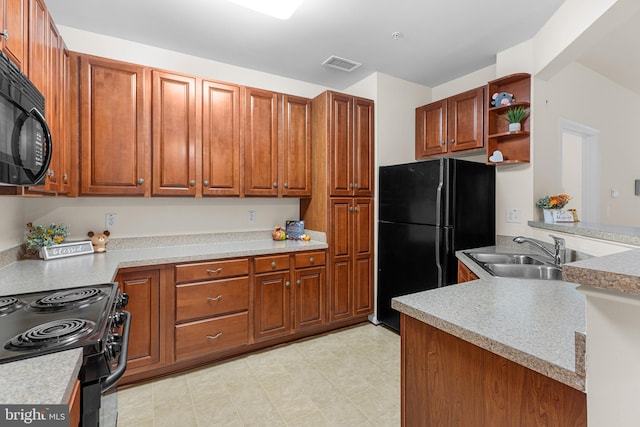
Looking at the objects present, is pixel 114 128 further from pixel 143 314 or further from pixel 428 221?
pixel 428 221

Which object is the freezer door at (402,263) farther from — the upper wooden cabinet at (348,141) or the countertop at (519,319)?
the countertop at (519,319)

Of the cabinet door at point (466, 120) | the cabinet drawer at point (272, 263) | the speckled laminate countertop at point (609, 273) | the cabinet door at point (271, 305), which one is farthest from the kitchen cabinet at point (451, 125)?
the speckled laminate countertop at point (609, 273)

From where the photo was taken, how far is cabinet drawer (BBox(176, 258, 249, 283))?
7.50ft

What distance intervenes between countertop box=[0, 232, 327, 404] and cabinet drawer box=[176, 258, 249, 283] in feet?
0.18

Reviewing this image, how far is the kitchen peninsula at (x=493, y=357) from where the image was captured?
0.77 meters

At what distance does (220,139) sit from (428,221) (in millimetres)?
1953

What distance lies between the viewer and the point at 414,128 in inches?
139

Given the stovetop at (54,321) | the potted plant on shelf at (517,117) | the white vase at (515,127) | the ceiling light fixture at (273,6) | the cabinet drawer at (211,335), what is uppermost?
the ceiling light fixture at (273,6)

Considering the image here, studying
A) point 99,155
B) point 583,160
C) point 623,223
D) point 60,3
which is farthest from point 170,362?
point 623,223

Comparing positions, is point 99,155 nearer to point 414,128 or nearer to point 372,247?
point 372,247

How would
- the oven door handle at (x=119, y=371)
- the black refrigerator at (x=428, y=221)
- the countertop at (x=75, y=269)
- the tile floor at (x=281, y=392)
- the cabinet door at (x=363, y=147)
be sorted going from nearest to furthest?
1. the countertop at (x=75, y=269)
2. the oven door handle at (x=119, y=371)
3. the tile floor at (x=281, y=392)
4. the black refrigerator at (x=428, y=221)
5. the cabinet door at (x=363, y=147)

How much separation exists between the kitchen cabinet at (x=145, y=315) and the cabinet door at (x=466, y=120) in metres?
2.93

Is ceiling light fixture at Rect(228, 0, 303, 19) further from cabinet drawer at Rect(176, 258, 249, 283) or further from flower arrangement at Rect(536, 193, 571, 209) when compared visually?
flower arrangement at Rect(536, 193, 571, 209)

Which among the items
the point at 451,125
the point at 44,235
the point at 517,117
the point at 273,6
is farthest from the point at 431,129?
the point at 44,235
